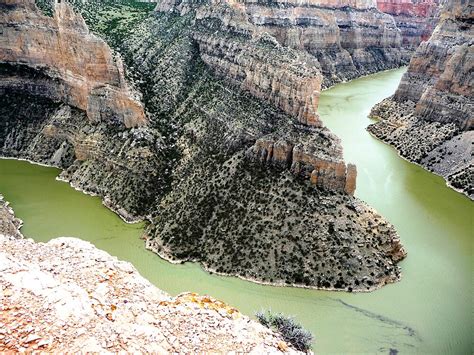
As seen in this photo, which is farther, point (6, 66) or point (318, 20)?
point (318, 20)

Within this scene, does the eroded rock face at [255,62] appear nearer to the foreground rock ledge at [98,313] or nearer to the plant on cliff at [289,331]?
the plant on cliff at [289,331]

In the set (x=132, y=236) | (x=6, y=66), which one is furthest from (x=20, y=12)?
(x=132, y=236)

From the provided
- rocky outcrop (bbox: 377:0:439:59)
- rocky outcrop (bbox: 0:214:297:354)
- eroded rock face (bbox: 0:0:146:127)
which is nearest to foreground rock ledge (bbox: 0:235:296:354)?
rocky outcrop (bbox: 0:214:297:354)

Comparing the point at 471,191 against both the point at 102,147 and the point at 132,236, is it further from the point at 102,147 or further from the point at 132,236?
the point at 102,147

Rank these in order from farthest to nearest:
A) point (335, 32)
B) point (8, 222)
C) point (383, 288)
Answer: point (335, 32), point (8, 222), point (383, 288)

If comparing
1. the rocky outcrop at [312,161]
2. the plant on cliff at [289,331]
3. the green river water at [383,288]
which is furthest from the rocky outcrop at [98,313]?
the rocky outcrop at [312,161]

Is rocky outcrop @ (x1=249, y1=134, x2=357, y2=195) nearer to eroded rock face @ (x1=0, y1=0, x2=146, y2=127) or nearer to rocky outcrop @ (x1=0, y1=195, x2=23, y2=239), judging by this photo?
eroded rock face @ (x1=0, y1=0, x2=146, y2=127)

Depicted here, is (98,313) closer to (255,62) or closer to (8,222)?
(8,222)

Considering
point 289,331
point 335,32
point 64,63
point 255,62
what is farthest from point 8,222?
point 335,32
